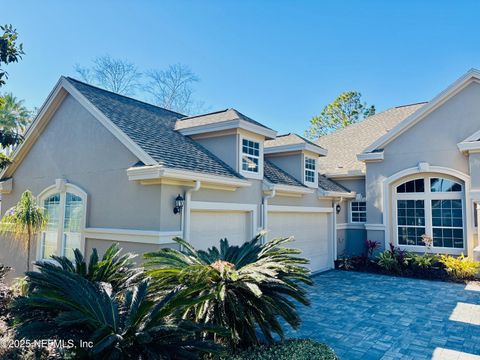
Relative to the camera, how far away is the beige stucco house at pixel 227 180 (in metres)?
8.41

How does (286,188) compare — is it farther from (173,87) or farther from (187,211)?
(173,87)

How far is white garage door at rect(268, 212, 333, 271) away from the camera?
1192 centimetres

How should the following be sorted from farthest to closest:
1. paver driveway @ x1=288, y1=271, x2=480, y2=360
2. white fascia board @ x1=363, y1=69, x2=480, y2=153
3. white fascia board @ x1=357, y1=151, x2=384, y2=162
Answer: white fascia board @ x1=357, y1=151, x2=384, y2=162, white fascia board @ x1=363, y1=69, x2=480, y2=153, paver driveway @ x1=288, y1=271, x2=480, y2=360

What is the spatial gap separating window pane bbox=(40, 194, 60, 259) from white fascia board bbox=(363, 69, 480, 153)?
13.1m

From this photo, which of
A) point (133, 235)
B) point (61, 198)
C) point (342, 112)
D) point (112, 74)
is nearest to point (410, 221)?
point (133, 235)

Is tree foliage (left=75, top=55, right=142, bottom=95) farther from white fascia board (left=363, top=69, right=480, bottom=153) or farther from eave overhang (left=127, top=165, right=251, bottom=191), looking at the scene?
eave overhang (left=127, top=165, right=251, bottom=191)

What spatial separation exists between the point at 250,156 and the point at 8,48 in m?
7.32

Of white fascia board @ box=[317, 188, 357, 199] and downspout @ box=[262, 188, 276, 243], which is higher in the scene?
white fascia board @ box=[317, 188, 357, 199]

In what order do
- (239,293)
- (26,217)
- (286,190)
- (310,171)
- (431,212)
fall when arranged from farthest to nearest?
(310,171) < (431,212) < (286,190) < (26,217) < (239,293)

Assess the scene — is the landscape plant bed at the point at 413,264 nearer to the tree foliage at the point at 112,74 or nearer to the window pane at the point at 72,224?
the window pane at the point at 72,224

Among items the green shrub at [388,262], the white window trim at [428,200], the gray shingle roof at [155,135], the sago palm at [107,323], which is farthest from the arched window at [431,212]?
the sago palm at [107,323]

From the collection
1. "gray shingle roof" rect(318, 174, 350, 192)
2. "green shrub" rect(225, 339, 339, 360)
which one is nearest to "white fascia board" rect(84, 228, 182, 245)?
"green shrub" rect(225, 339, 339, 360)

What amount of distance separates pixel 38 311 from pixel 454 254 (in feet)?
47.5

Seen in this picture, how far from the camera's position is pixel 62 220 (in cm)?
1002
